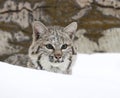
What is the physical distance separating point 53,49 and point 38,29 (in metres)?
0.32

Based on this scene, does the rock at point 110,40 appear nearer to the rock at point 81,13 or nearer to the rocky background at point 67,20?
the rocky background at point 67,20

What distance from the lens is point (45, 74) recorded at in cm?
288

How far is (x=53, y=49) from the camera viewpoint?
4.49 meters

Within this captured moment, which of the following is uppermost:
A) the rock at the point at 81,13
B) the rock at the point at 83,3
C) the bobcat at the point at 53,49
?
the bobcat at the point at 53,49

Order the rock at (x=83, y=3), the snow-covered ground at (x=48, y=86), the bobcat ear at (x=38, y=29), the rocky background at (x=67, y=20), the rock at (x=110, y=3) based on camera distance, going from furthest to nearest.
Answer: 1. the rock at (x=110, y=3)
2. the rock at (x=83, y=3)
3. the rocky background at (x=67, y=20)
4. the bobcat ear at (x=38, y=29)
5. the snow-covered ground at (x=48, y=86)

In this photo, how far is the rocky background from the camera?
6.76 m

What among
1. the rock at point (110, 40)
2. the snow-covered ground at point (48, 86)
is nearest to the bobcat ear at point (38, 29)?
the snow-covered ground at point (48, 86)

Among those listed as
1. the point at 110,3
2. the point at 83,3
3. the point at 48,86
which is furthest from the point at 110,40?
the point at 48,86

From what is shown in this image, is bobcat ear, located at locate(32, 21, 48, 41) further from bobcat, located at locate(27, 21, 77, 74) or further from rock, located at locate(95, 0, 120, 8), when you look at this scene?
rock, located at locate(95, 0, 120, 8)

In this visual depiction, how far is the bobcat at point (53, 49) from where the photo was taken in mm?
4457

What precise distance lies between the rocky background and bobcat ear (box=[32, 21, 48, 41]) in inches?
72.7

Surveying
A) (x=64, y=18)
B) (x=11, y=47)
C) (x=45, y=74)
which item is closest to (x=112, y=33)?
(x=64, y=18)

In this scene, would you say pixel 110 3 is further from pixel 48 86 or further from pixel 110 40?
pixel 48 86

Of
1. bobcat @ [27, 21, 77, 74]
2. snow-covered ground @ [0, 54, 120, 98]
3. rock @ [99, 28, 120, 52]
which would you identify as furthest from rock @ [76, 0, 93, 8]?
snow-covered ground @ [0, 54, 120, 98]
